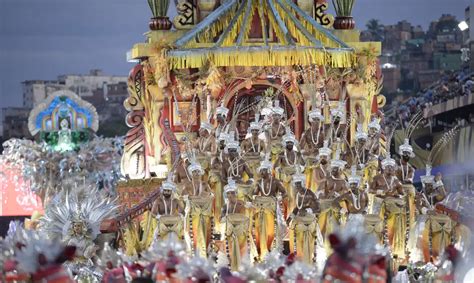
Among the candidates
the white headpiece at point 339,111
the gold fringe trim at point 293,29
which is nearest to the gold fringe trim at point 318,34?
the gold fringe trim at point 293,29

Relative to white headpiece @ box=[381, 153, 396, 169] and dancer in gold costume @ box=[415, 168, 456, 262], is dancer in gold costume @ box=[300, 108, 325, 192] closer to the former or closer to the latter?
white headpiece @ box=[381, 153, 396, 169]

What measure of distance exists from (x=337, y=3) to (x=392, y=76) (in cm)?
3189

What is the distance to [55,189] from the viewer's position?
44000mm

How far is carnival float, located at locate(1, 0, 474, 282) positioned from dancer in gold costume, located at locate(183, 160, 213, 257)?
0.02 m

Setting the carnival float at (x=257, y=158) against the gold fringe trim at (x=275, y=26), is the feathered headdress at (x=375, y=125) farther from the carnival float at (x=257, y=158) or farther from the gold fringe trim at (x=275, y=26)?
the gold fringe trim at (x=275, y=26)

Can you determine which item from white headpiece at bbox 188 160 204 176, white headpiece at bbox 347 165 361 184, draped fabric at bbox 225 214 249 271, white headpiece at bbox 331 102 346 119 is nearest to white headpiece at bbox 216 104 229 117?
white headpiece at bbox 188 160 204 176

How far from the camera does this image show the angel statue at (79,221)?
96.6 feet

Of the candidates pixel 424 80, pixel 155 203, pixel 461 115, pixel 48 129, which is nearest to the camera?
pixel 155 203

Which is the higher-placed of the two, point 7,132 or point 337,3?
point 337,3

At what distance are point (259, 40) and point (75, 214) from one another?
4483 millimetres

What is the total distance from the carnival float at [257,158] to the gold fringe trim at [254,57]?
0.02 m

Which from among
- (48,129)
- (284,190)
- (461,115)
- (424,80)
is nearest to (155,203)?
(284,190)

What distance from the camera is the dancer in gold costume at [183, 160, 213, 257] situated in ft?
96.3

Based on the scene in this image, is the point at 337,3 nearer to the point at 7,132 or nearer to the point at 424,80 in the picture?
the point at 424,80
